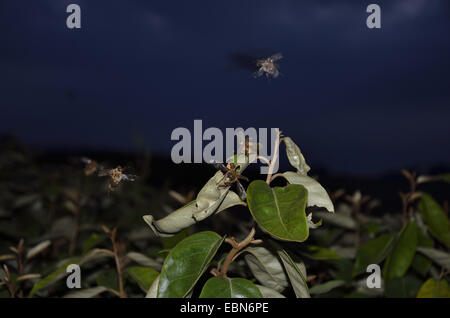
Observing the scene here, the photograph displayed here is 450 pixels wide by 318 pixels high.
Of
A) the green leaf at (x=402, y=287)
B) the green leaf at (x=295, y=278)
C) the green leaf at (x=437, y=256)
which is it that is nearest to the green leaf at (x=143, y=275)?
the green leaf at (x=295, y=278)

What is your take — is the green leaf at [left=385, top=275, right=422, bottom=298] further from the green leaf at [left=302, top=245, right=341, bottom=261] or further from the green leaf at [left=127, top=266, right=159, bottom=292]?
the green leaf at [left=127, top=266, right=159, bottom=292]

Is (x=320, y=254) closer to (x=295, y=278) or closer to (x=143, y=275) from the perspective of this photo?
(x=295, y=278)

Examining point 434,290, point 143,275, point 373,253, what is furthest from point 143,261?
point 434,290

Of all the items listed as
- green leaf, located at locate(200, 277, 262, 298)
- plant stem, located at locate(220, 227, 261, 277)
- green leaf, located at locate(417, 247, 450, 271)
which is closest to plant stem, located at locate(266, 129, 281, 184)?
plant stem, located at locate(220, 227, 261, 277)

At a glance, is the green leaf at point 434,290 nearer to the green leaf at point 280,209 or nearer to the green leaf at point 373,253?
the green leaf at point 373,253

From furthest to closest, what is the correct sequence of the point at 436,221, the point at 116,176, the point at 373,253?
the point at 436,221, the point at 373,253, the point at 116,176
